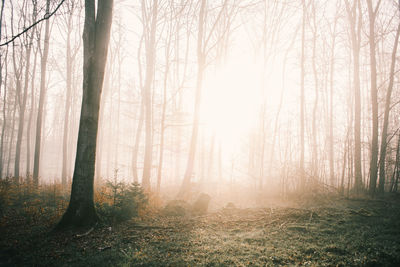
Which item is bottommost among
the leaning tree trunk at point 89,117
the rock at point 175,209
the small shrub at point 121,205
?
the rock at point 175,209

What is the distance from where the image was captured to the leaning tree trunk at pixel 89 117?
13.7 ft

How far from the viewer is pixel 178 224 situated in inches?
186

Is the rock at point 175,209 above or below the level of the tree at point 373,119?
below

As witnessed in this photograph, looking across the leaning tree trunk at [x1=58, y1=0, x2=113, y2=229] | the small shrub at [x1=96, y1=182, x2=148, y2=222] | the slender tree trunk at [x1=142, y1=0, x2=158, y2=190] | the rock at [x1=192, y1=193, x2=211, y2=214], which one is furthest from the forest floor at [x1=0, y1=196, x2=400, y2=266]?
the slender tree trunk at [x1=142, y1=0, x2=158, y2=190]

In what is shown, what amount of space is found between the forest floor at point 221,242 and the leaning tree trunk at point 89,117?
1.67 ft

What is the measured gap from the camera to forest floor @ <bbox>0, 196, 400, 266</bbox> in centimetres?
273

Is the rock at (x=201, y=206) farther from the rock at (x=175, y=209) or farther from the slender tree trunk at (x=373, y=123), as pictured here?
the slender tree trunk at (x=373, y=123)

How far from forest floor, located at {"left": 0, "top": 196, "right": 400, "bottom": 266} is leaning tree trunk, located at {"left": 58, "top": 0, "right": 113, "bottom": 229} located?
0.51 meters

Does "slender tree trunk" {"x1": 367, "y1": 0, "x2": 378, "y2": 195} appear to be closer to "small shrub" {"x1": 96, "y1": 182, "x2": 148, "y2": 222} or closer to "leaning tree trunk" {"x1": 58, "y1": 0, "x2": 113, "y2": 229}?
"small shrub" {"x1": 96, "y1": 182, "x2": 148, "y2": 222}

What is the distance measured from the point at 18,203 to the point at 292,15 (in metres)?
17.6

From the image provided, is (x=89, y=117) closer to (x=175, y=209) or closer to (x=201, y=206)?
(x=175, y=209)

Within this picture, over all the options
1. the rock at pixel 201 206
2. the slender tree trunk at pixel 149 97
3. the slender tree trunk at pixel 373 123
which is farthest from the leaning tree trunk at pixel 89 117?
the slender tree trunk at pixel 373 123

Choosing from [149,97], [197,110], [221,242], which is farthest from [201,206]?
[149,97]

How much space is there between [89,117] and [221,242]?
3.90 m
